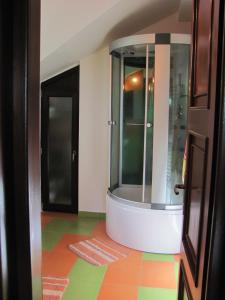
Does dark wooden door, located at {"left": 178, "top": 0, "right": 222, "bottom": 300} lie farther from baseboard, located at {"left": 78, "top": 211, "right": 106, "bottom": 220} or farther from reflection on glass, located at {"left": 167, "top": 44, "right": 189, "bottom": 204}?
baseboard, located at {"left": 78, "top": 211, "right": 106, "bottom": 220}

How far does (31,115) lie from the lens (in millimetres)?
927

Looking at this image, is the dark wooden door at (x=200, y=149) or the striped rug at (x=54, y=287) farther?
the striped rug at (x=54, y=287)

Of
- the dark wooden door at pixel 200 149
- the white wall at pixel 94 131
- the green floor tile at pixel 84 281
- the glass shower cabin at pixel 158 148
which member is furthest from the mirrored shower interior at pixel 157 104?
the dark wooden door at pixel 200 149

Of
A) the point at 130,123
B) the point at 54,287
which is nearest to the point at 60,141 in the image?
the point at 130,123

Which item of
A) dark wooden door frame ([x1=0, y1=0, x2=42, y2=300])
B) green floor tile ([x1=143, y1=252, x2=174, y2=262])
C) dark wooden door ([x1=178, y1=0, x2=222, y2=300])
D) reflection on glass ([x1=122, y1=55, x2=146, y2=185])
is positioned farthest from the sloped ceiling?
green floor tile ([x1=143, y1=252, x2=174, y2=262])

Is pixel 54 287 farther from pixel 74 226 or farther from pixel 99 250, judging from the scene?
pixel 74 226

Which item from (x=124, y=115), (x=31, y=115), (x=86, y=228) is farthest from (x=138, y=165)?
(x=31, y=115)

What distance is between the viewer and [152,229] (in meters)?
3.48

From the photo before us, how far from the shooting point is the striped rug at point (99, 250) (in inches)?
129

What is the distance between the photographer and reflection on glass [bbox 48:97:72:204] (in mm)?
4609

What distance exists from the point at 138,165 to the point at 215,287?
3345 mm

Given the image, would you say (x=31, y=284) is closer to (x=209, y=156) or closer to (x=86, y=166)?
(x=209, y=156)

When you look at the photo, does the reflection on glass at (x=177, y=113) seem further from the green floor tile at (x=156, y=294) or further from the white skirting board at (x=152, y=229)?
the green floor tile at (x=156, y=294)

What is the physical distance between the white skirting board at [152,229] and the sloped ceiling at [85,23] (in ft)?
6.32
